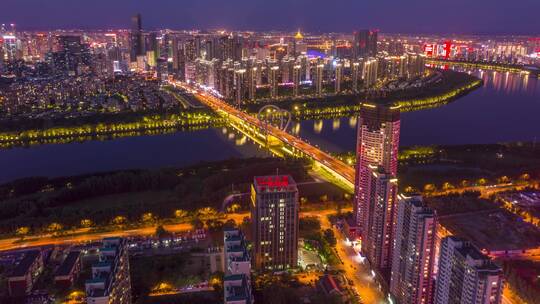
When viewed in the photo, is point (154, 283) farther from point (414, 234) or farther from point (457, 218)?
point (457, 218)

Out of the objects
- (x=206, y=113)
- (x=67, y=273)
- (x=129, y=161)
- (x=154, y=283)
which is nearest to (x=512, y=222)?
(x=154, y=283)

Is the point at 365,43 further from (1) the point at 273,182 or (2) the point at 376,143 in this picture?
(1) the point at 273,182

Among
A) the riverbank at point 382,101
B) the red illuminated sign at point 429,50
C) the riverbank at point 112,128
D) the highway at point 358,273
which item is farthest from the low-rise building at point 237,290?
the red illuminated sign at point 429,50

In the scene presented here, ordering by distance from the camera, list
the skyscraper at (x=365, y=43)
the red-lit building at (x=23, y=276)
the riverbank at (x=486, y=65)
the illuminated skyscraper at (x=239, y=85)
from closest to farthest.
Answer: the red-lit building at (x=23, y=276) → the illuminated skyscraper at (x=239, y=85) → the riverbank at (x=486, y=65) → the skyscraper at (x=365, y=43)

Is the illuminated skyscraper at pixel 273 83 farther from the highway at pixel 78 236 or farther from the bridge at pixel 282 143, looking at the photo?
the highway at pixel 78 236

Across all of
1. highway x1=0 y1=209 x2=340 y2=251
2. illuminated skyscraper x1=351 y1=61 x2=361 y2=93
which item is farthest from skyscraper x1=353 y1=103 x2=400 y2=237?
illuminated skyscraper x1=351 y1=61 x2=361 y2=93
